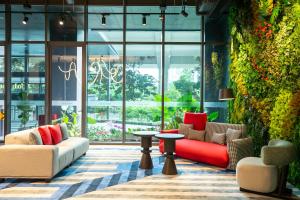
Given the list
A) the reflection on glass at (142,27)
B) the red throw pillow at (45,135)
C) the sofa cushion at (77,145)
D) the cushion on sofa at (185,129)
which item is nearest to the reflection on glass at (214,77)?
the reflection on glass at (142,27)

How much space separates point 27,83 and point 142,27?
3.47 meters

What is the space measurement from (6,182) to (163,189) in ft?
8.08

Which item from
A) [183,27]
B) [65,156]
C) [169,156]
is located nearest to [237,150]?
[169,156]

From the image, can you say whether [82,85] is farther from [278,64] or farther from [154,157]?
[278,64]

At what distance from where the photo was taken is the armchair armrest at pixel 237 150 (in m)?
5.75

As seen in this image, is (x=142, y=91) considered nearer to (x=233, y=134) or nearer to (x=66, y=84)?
(x=66, y=84)

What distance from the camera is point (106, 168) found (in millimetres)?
5953

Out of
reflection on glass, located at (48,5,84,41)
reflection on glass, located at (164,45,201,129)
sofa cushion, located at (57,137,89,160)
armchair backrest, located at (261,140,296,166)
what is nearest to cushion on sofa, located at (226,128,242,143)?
armchair backrest, located at (261,140,296,166)

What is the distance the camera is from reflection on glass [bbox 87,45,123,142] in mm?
8773

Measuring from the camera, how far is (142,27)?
28.9 ft

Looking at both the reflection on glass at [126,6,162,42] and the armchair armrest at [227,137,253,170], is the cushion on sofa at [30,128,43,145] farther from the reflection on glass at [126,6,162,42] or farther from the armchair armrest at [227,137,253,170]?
the reflection on glass at [126,6,162,42]

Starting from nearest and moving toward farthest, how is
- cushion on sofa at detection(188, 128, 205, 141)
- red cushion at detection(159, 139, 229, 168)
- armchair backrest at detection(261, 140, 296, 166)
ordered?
armchair backrest at detection(261, 140, 296, 166) → red cushion at detection(159, 139, 229, 168) → cushion on sofa at detection(188, 128, 205, 141)

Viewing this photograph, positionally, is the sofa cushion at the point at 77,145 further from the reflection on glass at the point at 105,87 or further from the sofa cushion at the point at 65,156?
the reflection on glass at the point at 105,87

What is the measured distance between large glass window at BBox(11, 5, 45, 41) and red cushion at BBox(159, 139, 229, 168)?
4.84 metres
